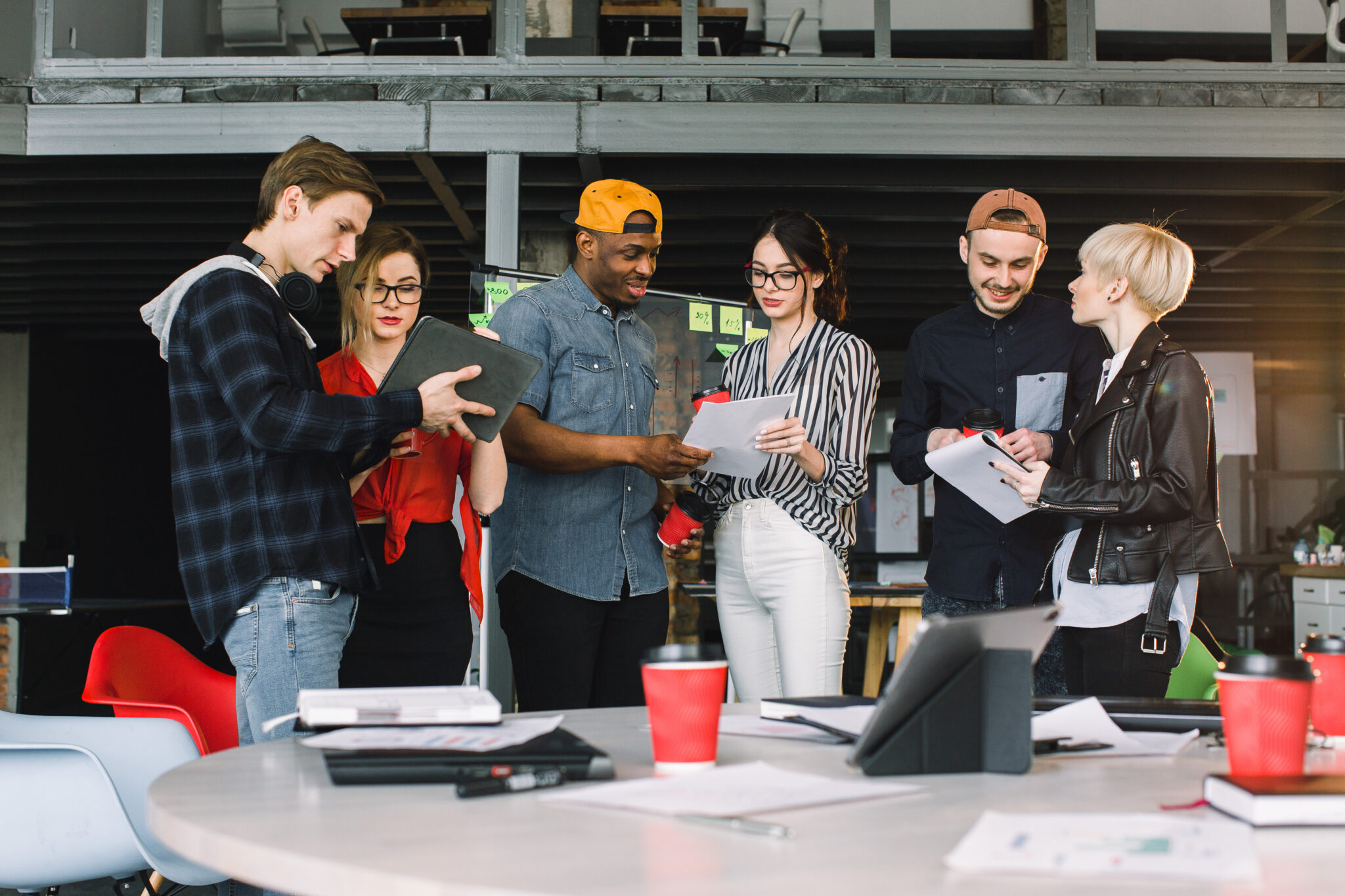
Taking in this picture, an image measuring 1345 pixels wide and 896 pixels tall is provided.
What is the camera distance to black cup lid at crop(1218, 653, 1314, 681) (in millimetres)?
992

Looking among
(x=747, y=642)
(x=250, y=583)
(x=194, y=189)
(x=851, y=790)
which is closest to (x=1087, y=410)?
(x=747, y=642)

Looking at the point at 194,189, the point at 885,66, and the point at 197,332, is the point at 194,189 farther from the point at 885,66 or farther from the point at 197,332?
the point at 197,332

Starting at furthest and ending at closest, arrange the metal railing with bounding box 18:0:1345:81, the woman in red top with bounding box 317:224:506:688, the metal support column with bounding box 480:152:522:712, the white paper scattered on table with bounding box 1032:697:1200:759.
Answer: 1. the metal railing with bounding box 18:0:1345:81
2. the metal support column with bounding box 480:152:522:712
3. the woman in red top with bounding box 317:224:506:688
4. the white paper scattered on table with bounding box 1032:697:1200:759

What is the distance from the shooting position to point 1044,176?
5.34 metres

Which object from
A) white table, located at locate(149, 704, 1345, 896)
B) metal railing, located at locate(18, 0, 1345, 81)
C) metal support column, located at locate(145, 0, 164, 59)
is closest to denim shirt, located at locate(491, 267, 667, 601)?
white table, located at locate(149, 704, 1345, 896)

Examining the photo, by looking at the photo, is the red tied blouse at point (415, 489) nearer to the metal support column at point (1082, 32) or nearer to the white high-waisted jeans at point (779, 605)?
the white high-waisted jeans at point (779, 605)

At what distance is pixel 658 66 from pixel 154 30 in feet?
8.07

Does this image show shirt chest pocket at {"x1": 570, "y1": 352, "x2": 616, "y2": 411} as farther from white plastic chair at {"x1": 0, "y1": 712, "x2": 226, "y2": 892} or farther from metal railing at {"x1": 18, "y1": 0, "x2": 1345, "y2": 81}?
metal railing at {"x1": 18, "y1": 0, "x2": 1345, "y2": 81}

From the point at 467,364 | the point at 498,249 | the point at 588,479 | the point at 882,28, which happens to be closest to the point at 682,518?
the point at 588,479

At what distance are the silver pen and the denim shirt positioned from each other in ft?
4.80

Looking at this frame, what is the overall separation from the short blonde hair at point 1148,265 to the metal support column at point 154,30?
14.6 feet

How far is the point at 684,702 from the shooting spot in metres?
1.04

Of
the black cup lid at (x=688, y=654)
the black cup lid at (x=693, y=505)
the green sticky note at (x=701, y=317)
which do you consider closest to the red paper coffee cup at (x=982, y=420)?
the black cup lid at (x=693, y=505)

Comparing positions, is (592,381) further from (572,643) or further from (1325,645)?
(1325,645)
